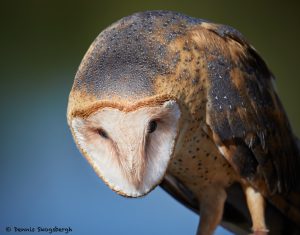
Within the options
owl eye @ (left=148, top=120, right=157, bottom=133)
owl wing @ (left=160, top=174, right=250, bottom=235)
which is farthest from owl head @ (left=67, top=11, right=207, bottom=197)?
owl wing @ (left=160, top=174, right=250, bottom=235)

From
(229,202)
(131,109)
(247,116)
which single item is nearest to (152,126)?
(131,109)

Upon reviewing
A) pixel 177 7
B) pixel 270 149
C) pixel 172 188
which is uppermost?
pixel 177 7

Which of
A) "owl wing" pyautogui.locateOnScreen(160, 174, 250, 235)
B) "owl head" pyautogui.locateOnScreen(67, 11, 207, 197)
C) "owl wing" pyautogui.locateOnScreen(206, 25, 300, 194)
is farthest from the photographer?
"owl wing" pyautogui.locateOnScreen(160, 174, 250, 235)

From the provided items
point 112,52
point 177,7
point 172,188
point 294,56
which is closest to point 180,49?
point 112,52

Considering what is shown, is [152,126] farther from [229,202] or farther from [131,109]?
[229,202]

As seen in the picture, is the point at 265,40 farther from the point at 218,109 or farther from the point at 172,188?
the point at 218,109

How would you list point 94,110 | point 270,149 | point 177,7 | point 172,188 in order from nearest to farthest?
point 94,110, point 270,149, point 172,188, point 177,7

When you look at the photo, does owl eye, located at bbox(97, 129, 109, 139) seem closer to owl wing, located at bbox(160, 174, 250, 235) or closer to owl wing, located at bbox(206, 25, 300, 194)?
owl wing, located at bbox(206, 25, 300, 194)

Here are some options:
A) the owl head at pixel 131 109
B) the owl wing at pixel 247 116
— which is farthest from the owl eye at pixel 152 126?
the owl wing at pixel 247 116
